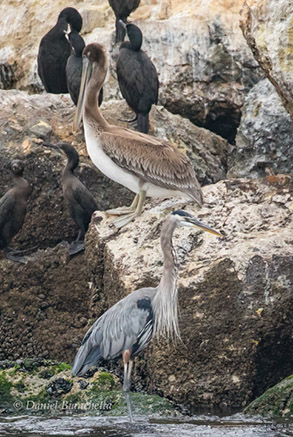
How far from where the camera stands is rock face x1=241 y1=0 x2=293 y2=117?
1034 cm

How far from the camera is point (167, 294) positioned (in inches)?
320

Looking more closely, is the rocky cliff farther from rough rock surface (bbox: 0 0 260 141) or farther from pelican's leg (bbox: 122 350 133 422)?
pelican's leg (bbox: 122 350 133 422)

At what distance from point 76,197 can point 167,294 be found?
130 inches

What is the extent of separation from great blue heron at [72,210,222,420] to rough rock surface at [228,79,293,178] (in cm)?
442

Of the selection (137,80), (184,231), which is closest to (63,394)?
(184,231)

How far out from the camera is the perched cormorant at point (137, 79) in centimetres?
1225

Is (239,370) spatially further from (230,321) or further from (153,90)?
(153,90)

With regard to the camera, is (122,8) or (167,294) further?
(122,8)

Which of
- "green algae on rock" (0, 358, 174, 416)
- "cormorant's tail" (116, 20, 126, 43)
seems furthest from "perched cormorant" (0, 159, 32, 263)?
"cormorant's tail" (116, 20, 126, 43)

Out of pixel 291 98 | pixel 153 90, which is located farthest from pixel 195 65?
pixel 291 98

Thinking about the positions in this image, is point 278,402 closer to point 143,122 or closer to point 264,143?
point 264,143

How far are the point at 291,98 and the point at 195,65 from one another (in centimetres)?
421

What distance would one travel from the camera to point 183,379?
28.9ft
